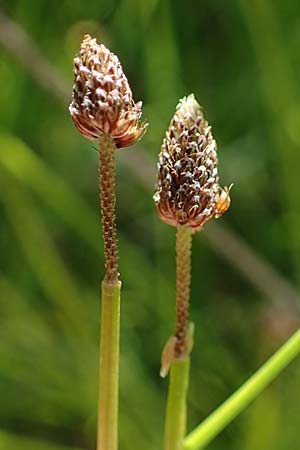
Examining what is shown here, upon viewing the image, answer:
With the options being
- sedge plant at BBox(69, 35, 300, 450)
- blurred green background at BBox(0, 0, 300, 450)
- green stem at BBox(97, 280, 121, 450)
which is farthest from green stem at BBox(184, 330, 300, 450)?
blurred green background at BBox(0, 0, 300, 450)

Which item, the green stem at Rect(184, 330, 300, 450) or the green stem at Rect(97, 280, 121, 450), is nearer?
the green stem at Rect(97, 280, 121, 450)

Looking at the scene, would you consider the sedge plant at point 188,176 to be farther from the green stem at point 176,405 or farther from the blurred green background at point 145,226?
the blurred green background at point 145,226

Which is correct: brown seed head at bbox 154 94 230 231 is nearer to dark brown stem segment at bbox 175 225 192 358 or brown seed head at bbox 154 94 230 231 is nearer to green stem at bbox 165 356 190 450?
dark brown stem segment at bbox 175 225 192 358

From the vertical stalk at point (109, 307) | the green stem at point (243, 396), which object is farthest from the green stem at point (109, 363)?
the green stem at point (243, 396)

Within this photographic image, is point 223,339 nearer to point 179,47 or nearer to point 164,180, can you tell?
point 179,47

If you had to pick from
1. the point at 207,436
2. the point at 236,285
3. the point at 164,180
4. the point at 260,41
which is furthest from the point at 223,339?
the point at 164,180

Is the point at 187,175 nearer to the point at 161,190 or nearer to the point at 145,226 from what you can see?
the point at 161,190

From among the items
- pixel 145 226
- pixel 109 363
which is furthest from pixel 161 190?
pixel 145 226

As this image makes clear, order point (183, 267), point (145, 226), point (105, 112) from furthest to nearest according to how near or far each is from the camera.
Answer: point (145, 226)
point (183, 267)
point (105, 112)
